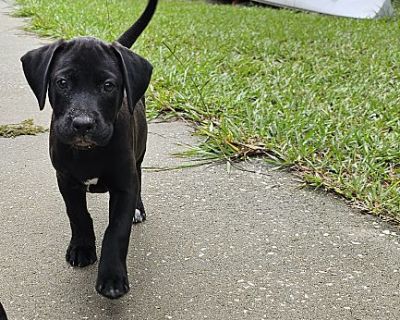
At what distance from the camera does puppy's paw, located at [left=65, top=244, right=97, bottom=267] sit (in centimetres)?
296

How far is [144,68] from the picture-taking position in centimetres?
276

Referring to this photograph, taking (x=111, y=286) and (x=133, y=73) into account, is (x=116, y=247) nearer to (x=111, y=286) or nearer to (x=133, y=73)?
(x=111, y=286)

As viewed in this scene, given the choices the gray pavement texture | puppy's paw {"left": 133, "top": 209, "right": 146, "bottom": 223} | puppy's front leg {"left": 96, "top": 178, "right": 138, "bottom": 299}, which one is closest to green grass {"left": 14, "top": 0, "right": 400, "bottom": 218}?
the gray pavement texture

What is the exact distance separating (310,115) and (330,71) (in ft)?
6.05

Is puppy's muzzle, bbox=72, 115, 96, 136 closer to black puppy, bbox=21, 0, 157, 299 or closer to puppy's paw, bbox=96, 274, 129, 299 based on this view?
black puppy, bbox=21, 0, 157, 299

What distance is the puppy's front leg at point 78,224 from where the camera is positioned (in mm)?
2846

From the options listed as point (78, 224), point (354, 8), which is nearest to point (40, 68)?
point (78, 224)

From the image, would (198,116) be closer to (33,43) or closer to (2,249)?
(2,249)

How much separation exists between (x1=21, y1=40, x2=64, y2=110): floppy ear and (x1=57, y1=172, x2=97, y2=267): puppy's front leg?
1.17 ft

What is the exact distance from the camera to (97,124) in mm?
2500

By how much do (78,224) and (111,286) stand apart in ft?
1.35

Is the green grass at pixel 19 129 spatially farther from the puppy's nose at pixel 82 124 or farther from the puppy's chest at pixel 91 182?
the puppy's nose at pixel 82 124

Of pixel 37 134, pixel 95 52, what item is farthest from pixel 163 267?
pixel 37 134

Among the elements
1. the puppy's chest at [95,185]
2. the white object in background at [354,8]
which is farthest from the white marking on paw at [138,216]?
the white object in background at [354,8]
